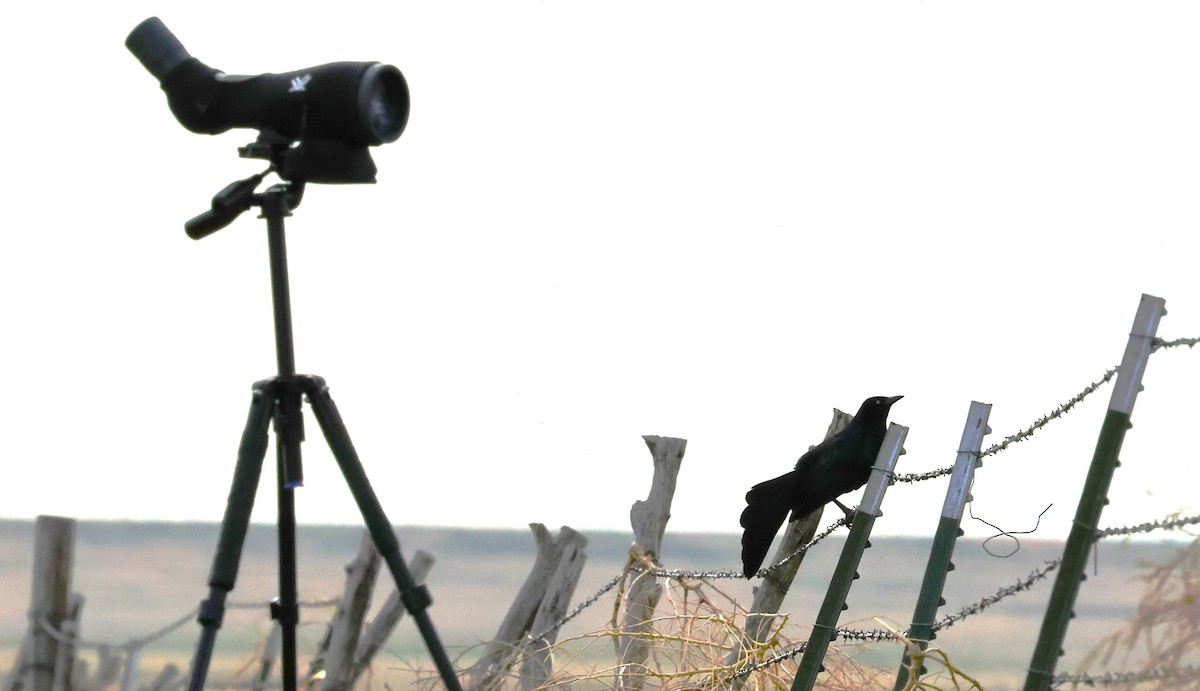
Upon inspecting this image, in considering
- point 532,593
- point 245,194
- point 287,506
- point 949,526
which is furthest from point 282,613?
point 532,593

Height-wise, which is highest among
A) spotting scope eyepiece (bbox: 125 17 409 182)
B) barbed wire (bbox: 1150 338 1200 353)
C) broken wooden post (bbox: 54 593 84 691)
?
spotting scope eyepiece (bbox: 125 17 409 182)

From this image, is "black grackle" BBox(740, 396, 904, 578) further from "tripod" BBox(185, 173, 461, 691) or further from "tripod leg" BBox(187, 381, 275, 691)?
"tripod leg" BBox(187, 381, 275, 691)

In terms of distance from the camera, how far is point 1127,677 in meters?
1.94

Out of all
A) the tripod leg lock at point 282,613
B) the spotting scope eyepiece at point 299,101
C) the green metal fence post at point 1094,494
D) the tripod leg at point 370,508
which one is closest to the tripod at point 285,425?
the tripod leg at point 370,508

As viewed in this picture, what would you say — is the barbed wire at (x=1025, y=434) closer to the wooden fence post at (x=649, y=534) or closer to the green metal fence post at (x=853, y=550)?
the green metal fence post at (x=853, y=550)

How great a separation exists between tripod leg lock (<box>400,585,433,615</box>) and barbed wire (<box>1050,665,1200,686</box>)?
3.67 feet

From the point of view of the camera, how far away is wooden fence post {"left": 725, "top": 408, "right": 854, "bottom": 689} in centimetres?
314

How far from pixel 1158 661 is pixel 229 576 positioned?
1.89 metres

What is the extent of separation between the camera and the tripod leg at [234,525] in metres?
2.06

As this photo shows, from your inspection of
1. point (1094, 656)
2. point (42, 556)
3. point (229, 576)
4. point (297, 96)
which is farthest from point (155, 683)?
point (1094, 656)

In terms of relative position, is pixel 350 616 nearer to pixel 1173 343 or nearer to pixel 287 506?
pixel 287 506

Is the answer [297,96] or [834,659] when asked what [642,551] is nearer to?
[834,659]

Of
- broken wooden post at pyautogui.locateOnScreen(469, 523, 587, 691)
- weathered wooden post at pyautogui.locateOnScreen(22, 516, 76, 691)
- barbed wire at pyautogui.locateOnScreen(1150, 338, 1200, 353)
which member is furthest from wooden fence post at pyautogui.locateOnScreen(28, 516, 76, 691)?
barbed wire at pyautogui.locateOnScreen(1150, 338, 1200, 353)

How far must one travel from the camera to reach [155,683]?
4.04m
